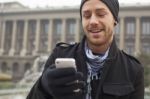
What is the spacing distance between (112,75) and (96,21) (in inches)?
13.6

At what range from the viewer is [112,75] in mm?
2555

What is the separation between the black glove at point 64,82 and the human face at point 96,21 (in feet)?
1.07

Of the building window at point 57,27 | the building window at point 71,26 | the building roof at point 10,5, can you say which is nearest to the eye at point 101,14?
the building window at point 71,26

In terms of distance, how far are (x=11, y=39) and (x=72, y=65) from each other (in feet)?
293

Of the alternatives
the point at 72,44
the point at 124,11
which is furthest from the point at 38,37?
the point at 72,44

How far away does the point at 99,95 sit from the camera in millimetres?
2496

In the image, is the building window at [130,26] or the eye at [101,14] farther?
the building window at [130,26]

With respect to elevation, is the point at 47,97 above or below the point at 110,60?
below

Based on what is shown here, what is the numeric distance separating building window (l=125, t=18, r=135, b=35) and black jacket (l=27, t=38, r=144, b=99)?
3118 inches

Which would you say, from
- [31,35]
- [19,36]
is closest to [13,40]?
[19,36]

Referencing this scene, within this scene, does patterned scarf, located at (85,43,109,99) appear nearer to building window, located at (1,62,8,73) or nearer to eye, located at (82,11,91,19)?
eye, located at (82,11,91,19)

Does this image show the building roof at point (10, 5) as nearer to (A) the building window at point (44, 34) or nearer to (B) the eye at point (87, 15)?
(A) the building window at point (44, 34)

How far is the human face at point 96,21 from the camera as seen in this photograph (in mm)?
2543

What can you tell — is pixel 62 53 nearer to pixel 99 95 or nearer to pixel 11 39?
pixel 99 95
